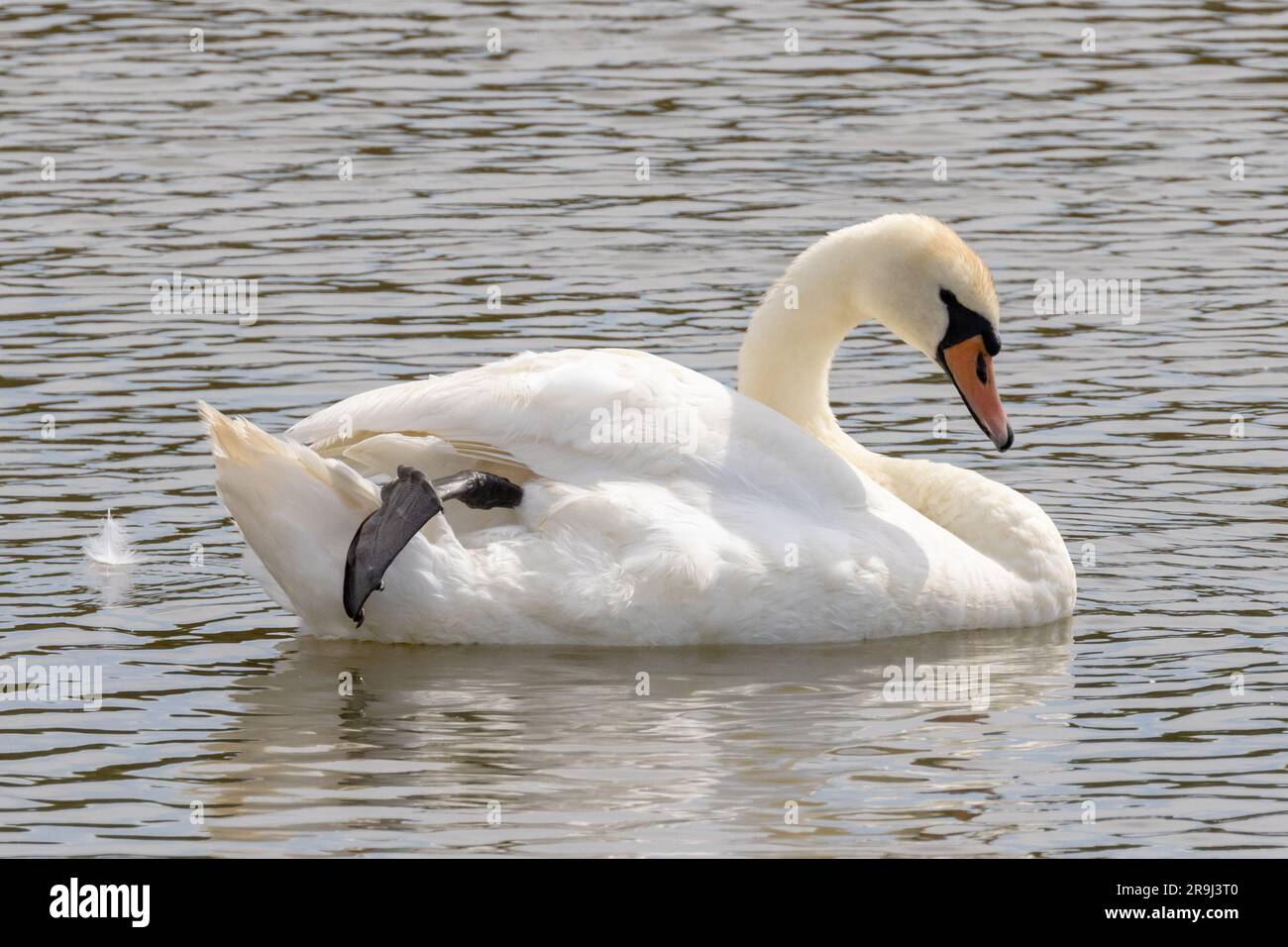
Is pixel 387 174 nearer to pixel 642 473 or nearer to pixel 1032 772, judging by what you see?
pixel 642 473

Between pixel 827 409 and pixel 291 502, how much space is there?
7.99 feet

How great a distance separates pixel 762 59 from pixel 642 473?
1126 cm

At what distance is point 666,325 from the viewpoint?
13.8m

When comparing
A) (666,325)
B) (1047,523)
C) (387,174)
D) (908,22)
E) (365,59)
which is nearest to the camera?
(1047,523)

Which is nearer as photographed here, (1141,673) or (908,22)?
(1141,673)

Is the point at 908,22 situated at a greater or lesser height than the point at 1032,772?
greater

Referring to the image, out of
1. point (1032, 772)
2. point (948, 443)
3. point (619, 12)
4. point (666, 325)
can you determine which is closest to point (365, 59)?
point (619, 12)

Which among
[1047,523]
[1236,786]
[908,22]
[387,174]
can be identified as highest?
[908,22]

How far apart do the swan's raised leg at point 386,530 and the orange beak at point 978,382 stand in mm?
2284

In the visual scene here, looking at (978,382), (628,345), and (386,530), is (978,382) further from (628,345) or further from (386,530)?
(628,345)

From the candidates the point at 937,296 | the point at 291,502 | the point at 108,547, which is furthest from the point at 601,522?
the point at 108,547

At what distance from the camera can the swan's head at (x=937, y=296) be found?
405 inches

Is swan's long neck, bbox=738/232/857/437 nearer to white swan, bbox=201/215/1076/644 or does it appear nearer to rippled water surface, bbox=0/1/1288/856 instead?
white swan, bbox=201/215/1076/644

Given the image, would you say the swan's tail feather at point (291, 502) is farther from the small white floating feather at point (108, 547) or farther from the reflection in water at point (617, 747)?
the small white floating feather at point (108, 547)
